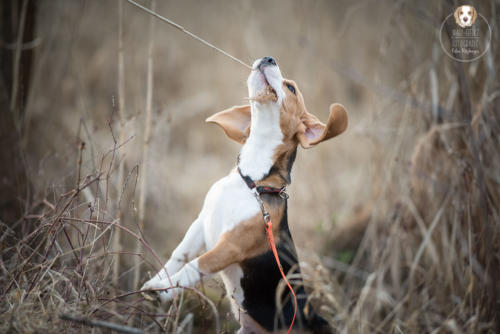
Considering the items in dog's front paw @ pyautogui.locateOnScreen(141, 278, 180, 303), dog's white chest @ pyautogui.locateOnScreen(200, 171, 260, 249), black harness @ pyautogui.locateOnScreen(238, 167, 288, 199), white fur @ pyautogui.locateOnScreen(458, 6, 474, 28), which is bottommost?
dog's front paw @ pyautogui.locateOnScreen(141, 278, 180, 303)

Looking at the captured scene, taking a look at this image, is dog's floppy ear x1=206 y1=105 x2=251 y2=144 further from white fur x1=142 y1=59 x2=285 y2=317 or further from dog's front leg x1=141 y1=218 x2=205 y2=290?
dog's front leg x1=141 y1=218 x2=205 y2=290

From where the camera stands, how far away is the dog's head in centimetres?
252

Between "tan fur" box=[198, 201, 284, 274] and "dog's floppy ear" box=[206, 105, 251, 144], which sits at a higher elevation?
"dog's floppy ear" box=[206, 105, 251, 144]

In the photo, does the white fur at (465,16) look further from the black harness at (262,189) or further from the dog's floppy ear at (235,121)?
the black harness at (262,189)

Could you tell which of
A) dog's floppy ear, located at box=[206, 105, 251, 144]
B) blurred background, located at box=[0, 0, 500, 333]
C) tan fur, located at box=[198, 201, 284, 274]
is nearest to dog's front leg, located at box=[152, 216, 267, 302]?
tan fur, located at box=[198, 201, 284, 274]

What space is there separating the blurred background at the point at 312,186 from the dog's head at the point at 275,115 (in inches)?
9.3

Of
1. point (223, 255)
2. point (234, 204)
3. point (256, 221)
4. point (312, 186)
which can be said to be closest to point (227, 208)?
point (234, 204)

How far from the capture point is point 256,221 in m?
2.28

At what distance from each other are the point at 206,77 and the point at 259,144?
6.42 metres

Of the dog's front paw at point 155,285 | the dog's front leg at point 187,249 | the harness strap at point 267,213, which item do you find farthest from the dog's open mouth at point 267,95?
the dog's front paw at point 155,285

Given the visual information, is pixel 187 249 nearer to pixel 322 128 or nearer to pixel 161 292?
pixel 161 292

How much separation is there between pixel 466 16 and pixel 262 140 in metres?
2.30

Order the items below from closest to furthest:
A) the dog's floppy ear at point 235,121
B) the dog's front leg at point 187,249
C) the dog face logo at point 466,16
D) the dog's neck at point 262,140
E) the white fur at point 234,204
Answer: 1. the white fur at point 234,204
2. the dog's front leg at point 187,249
3. the dog's neck at point 262,140
4. the dog's floppy ear at point 235,121
5. the dog face logo at point 466,16

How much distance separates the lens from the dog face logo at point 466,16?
10.9ft
